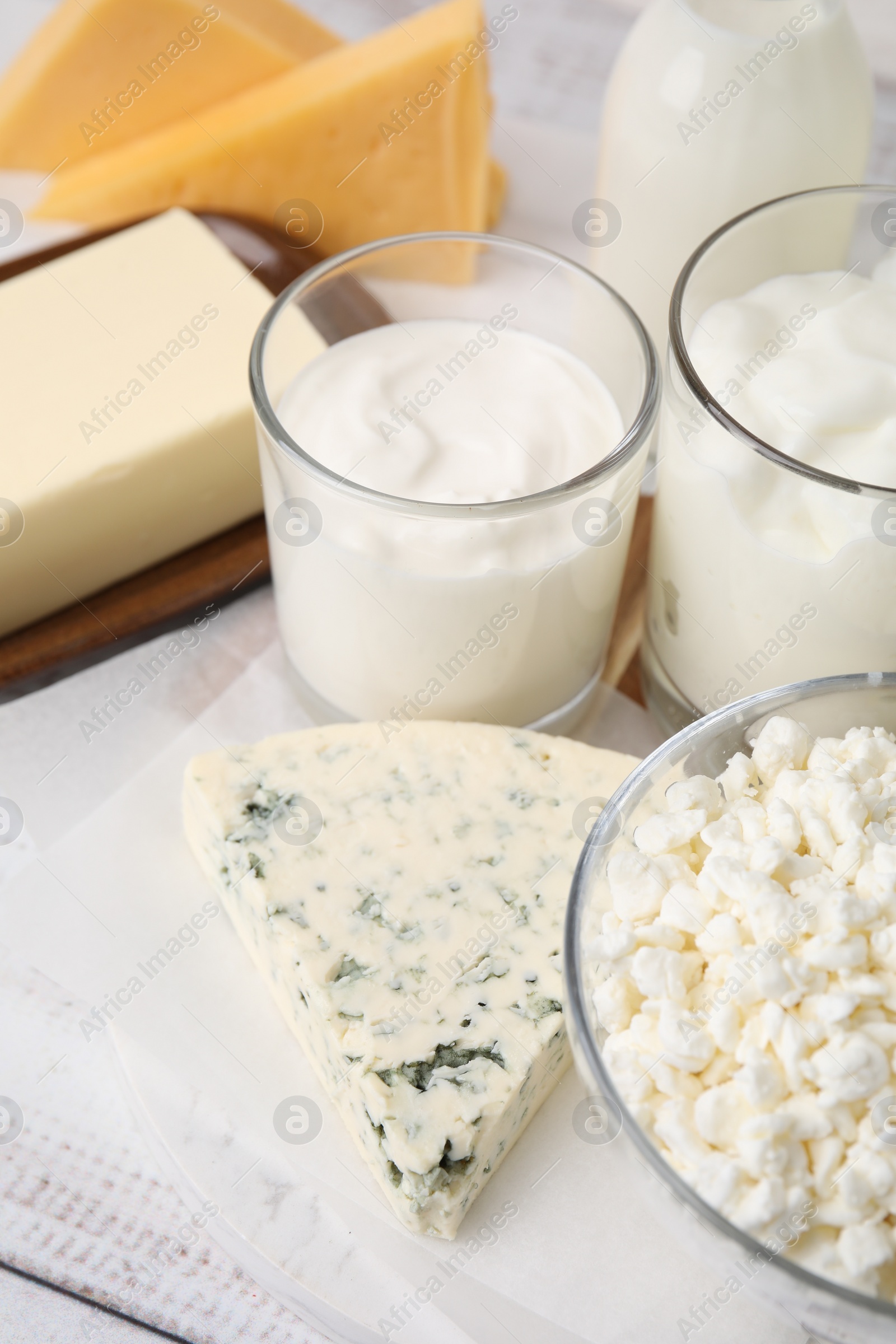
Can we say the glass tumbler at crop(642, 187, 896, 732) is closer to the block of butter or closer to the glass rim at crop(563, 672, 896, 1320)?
the glass rim at crop(563, 672, 896, 1320)

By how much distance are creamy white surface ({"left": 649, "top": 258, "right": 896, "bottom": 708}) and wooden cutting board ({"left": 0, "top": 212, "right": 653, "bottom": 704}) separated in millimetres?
231

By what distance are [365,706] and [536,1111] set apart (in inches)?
15.3

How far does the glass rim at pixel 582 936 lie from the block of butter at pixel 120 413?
0.52m

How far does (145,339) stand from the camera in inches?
51.2

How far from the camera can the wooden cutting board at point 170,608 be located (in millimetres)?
1221

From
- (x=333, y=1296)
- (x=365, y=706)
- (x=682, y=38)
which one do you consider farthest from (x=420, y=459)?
(x=333, y=1296)

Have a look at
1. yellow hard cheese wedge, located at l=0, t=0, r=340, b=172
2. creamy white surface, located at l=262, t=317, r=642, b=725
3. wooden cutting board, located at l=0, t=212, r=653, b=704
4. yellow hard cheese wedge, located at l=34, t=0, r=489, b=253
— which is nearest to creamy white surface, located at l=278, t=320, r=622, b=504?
creamy white surface, located at l=262, t=317, r=642, b=725

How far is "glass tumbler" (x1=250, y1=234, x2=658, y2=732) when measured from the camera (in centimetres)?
Answer: 97

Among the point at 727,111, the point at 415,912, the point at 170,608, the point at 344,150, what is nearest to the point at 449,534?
the point at 415,912

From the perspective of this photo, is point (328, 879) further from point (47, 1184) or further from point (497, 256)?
point (497, 256)

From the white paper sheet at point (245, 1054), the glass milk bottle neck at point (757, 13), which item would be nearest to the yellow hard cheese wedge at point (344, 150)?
the glass milk bottle neck at point (757, 13)

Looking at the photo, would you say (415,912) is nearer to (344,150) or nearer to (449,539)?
(449,539)

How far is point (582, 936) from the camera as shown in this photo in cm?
77

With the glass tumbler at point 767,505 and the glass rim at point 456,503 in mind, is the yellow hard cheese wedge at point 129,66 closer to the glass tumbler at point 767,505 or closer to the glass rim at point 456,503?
the glass rim at point 456,503
